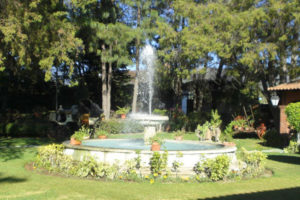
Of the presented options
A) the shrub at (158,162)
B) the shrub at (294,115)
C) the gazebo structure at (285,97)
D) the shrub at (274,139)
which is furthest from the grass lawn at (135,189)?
the gazebo structure at (285,97)

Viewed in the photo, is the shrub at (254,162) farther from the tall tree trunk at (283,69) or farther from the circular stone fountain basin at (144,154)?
the tall tree trunk at (283,69)

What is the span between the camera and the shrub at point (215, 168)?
8156 mm

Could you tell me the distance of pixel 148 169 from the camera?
8.33m

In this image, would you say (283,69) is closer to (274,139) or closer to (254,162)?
(274,139)

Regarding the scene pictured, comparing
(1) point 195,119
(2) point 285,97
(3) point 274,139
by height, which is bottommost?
(3) point 274,139

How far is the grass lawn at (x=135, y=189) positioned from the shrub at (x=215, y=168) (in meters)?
0.25

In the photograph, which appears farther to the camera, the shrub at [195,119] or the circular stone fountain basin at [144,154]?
the shrub at [195,119]

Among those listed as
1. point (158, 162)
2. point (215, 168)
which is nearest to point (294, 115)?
point (215, 168)

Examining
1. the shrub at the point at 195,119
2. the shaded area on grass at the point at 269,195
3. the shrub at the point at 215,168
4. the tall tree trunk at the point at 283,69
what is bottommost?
the shaded area on grass at the point at 269,195

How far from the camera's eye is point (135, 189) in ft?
23.5

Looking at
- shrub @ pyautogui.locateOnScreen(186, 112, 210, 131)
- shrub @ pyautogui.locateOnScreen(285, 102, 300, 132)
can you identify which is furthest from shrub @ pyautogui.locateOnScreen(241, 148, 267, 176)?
shrub @ pyautogui.locateOnScreen(186, 112, 210, 131)

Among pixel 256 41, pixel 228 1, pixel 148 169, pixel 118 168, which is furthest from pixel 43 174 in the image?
pixel 228 1

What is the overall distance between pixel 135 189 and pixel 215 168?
7.12 feet

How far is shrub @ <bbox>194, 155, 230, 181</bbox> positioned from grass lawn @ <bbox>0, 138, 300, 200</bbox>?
246 millimetres
